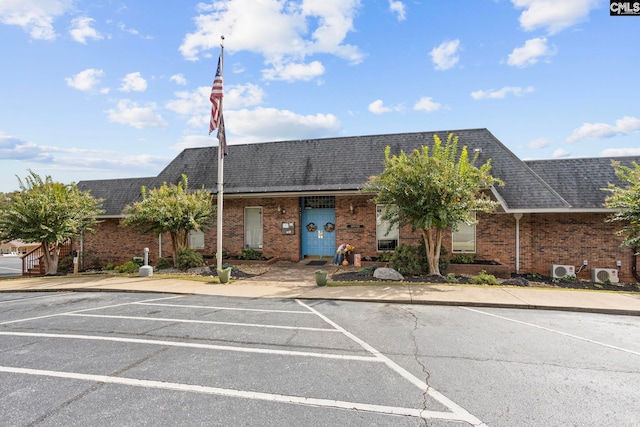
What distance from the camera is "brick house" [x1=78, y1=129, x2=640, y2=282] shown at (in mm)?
13867

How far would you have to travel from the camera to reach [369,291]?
10367mm

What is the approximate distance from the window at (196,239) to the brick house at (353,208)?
0.18 ft

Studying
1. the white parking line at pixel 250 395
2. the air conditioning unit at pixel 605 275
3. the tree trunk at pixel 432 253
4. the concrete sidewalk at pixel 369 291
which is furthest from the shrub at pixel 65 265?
the air conditioning unit at pixel 605 275

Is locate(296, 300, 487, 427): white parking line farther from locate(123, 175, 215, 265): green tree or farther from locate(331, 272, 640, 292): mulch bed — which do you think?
locate(123, 175, 215, 265): green tree

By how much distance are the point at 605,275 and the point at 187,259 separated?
1704cm

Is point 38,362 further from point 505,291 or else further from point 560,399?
point 505,291

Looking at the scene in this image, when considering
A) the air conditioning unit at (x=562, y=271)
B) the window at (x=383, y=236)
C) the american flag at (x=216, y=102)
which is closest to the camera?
the american flag at (x=216, y=102)

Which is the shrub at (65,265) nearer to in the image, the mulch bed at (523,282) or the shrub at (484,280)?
the mulch bed at (523,282)

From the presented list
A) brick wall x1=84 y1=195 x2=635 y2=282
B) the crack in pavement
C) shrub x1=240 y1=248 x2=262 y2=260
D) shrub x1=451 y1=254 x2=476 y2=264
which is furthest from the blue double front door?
the crack in pavement

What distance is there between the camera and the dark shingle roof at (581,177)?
14000mm

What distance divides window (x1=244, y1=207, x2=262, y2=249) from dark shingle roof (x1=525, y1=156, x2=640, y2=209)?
13356mm

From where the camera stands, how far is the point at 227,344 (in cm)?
590

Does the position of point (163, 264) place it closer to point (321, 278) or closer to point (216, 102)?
point (216, 102)

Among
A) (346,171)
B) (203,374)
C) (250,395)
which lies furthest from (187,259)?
(250,395)
